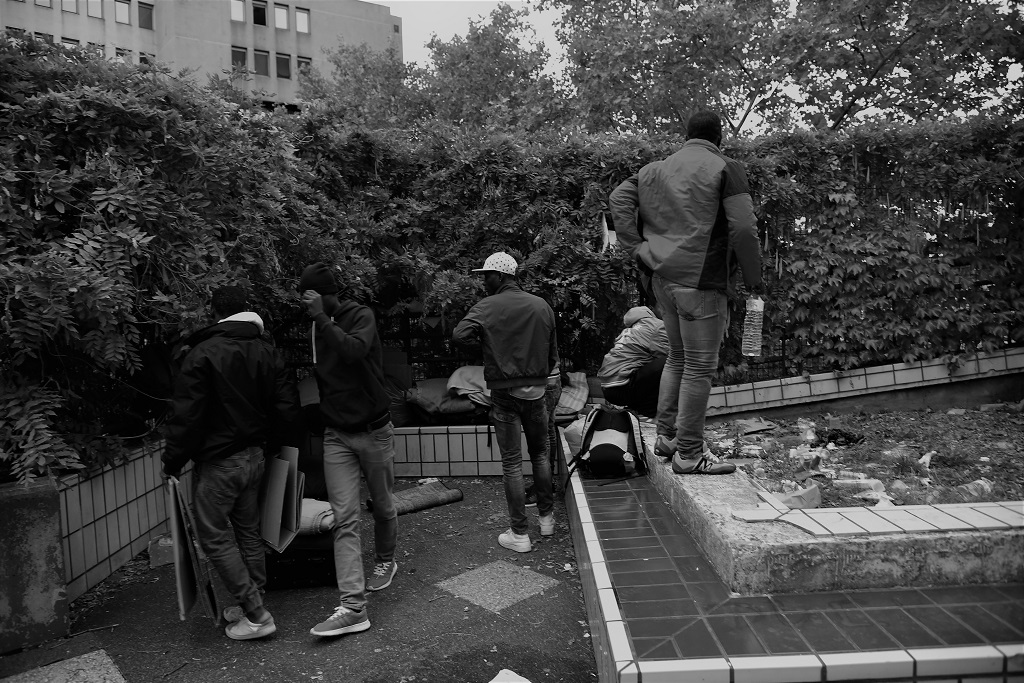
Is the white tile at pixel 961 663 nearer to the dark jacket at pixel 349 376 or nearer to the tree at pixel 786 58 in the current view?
the dark jacket at pixel 349 376

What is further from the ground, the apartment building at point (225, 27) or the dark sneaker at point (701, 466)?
the apartment building at point (225, 27)

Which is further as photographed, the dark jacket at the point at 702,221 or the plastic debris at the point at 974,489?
the dark jacket at the point at 702,221

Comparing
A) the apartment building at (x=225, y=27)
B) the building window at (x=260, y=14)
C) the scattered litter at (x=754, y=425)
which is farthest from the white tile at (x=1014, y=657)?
the building window at (x=260, y=14)

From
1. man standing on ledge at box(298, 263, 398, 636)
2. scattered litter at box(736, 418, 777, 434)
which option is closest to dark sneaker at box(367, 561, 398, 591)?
man standing on ledge at box(298, 263, 398, 636)

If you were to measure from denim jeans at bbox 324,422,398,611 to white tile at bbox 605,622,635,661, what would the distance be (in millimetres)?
1608

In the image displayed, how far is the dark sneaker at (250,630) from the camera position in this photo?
3820 millimetres

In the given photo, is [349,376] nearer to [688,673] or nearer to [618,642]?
[618,642]

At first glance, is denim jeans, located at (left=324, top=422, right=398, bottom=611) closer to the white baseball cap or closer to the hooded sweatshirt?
the white baseball cap

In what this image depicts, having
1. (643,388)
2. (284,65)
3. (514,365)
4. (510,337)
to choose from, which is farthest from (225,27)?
(514,365)

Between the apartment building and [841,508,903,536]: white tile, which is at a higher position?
the apartment building

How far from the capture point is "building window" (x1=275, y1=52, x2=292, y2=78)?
42781 mm

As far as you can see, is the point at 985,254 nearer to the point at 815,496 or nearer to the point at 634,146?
the point at 634,146

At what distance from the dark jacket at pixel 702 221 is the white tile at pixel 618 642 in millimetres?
2009

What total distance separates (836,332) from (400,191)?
467 cm
